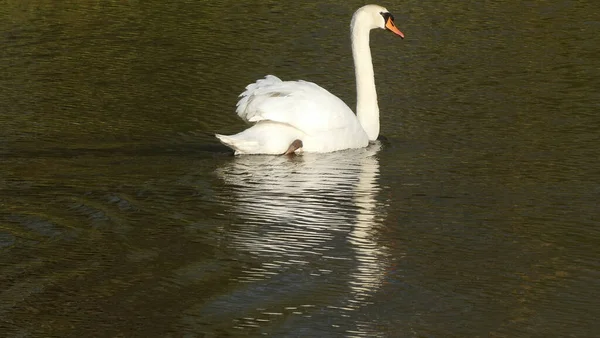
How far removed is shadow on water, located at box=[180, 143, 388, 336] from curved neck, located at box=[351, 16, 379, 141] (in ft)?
1.79

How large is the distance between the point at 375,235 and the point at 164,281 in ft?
4.56

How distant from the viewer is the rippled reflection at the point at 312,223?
616 centimetres

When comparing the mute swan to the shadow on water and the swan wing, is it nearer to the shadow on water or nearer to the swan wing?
the swan wing

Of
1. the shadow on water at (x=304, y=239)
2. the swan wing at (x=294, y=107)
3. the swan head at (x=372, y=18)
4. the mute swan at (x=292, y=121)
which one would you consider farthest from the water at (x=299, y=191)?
the swan head at (x=372, y=18)

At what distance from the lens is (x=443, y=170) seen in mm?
8688

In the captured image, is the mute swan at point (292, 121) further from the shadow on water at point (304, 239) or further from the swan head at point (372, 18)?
the swan head at point (372, 18)

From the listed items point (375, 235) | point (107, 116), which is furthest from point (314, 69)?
point (375, 235)

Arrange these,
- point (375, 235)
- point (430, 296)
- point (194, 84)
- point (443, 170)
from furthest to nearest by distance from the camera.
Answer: point (194, 84)
point (443, 170)
point (375, 235)
point (430, 296)

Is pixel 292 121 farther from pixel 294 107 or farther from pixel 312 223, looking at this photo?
pixel 312 223

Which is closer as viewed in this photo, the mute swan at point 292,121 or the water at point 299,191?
the water at point 299,191

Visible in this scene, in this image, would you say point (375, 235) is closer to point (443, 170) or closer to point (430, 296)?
point (430, 296)

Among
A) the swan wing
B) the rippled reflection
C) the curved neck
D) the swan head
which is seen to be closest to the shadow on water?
the rippled reflection

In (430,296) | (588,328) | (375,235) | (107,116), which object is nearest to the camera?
(588,328)

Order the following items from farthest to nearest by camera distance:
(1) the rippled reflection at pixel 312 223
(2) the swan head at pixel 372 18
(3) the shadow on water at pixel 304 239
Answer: (2) the swan head at pixel 372 18 → (1) the rippled reflection at pixel 312 223 → (3) the shadow on water at pixel 304 239
